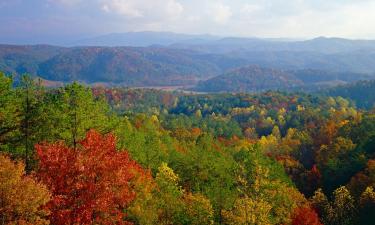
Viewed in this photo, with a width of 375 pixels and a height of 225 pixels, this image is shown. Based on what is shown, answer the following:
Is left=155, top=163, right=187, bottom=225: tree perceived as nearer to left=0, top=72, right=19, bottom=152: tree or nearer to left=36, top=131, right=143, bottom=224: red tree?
left=36, top=131, right=143, bottom=224: red tree

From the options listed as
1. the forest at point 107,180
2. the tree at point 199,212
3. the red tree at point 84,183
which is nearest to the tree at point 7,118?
the forest at point 107,180

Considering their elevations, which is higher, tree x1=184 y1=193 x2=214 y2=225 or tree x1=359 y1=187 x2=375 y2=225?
tree x1=184 y1=193 x2=214 y2=225

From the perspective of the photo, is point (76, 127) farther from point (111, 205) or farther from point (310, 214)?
point (310, 214)

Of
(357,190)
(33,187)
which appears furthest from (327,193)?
(33,187)

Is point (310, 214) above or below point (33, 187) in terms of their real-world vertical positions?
below

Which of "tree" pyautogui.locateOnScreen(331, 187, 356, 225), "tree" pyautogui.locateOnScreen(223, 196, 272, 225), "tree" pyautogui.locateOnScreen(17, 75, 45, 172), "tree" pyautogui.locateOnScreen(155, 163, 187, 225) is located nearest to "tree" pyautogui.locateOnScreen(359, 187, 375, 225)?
"tree" pyautogui.locateOnScreen(331, 187, 356, 225)

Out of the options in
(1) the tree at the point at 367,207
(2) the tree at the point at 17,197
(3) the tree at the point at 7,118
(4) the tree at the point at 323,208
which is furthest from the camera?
(4) the tree at the point at 323,208

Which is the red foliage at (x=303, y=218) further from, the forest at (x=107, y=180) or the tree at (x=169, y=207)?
the tree at (x=169, y=207)
